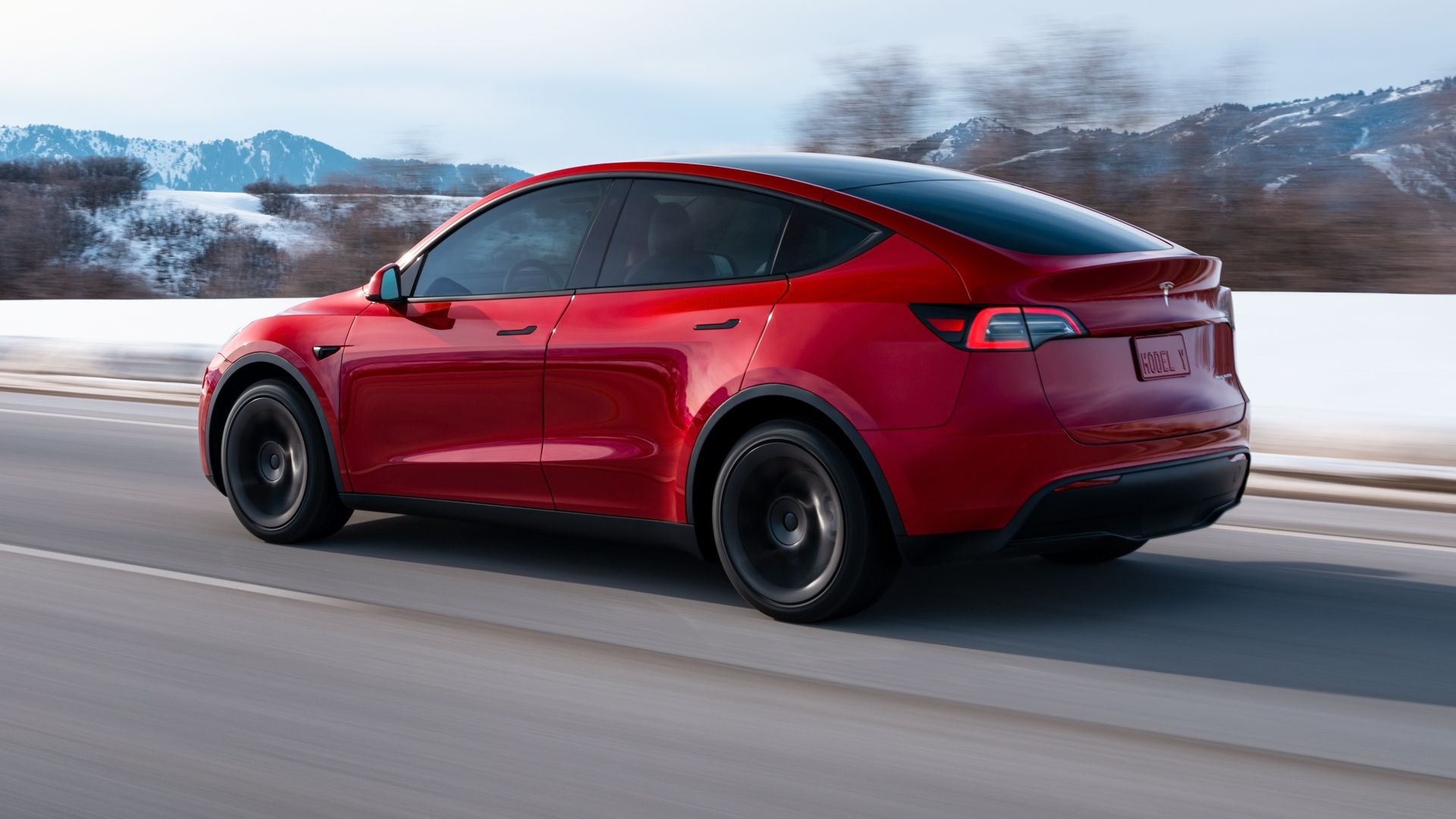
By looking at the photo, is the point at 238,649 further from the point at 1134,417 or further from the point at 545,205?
the point at 1134,417

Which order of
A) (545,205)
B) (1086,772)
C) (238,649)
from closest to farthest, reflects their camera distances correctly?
1. (1086,772)
2. (238,649)
3. (545,205)

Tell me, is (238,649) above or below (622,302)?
below

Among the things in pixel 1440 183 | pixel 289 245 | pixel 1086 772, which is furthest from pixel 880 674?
pixel 289 245

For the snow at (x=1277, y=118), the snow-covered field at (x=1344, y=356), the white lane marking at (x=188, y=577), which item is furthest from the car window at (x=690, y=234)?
the snow at (x=1277, y=118)

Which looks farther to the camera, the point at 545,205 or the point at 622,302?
the point at 545,205

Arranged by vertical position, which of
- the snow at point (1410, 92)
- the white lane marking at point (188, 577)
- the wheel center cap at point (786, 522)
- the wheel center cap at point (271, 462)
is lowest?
the white lane marking at point (188, 577)

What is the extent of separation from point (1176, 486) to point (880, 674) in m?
1.18

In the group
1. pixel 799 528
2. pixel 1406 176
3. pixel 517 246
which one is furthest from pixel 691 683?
pixel 1406 176

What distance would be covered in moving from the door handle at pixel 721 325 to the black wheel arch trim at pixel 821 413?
0.24 m

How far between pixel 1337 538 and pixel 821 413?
3031 mm

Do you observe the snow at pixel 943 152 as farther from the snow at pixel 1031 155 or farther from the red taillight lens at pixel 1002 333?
the red taillight lens at pixel 1002 333

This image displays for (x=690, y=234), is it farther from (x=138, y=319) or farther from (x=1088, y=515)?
(x=138, y=319)

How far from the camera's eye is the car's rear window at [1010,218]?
5270 mm

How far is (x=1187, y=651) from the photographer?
16.7 ft
